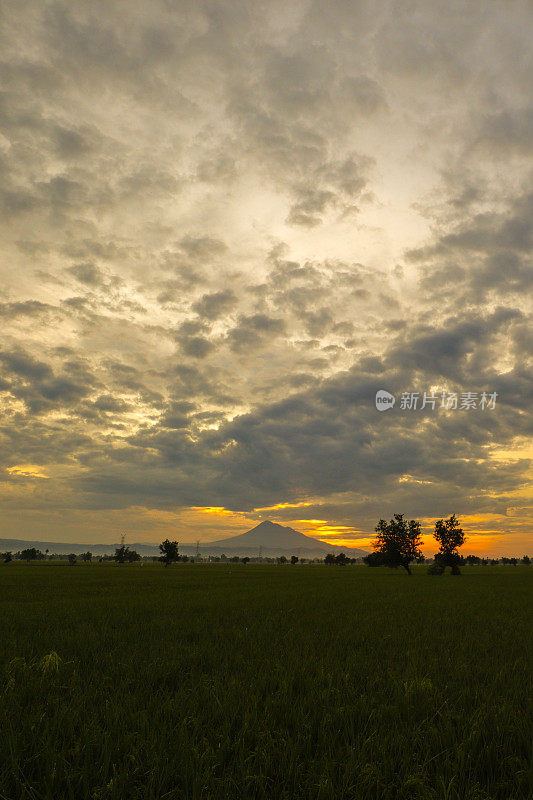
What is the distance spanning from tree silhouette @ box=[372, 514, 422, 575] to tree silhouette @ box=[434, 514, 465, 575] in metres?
4.42

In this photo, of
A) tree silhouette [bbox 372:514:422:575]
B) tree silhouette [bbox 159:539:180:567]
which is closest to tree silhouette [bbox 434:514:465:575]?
tree silhouette [bbox 372:514:422:575]

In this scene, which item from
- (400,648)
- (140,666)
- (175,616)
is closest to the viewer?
(140,666)

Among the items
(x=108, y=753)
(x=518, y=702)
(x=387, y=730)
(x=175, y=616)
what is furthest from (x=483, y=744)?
(x=175, y=616)

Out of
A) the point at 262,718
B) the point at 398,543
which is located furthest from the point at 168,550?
the point at 262,718

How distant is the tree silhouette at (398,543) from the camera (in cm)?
9494

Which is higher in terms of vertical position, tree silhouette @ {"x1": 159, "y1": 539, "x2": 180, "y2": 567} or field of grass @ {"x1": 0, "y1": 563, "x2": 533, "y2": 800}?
field of grass @ {"x1": 0, "y1": 563, "x2": 533, "y2": 800}

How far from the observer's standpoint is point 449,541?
9538cm

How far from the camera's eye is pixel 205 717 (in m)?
6.21

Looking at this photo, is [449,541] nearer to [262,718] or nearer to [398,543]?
[398,543]

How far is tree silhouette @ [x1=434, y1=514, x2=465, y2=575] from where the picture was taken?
3565 inches

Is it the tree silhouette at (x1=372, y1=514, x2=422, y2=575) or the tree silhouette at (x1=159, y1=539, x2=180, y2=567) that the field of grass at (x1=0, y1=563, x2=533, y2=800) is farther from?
the tree silhouette at (x1=159, y1=539, x2=180, y2=567)

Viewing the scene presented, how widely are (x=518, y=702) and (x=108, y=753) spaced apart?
645 centimetres

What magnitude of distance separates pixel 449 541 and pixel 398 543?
35.3 feet

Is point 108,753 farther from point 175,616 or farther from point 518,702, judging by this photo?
point 175,616
